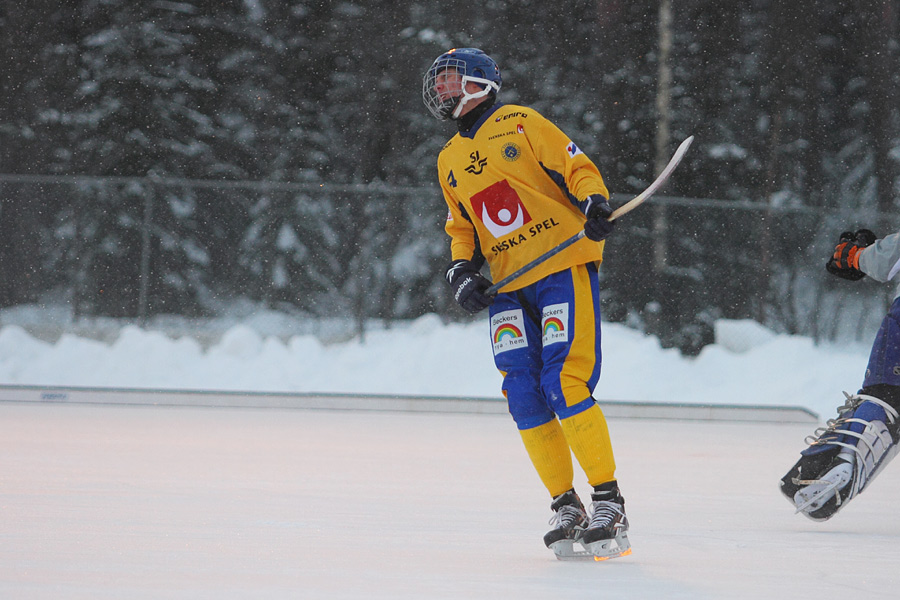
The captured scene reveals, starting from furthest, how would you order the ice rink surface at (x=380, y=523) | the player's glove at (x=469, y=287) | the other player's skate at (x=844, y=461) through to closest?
1. the other player's skate at (x=844, y=461)
2. the player's glove at (x=469, y=287)
3. the ice rink surface at (x=380, y=523)

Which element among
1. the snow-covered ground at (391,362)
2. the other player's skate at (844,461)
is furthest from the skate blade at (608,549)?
the snow-covered ground at (391,362)

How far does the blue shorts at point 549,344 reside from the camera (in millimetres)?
2947

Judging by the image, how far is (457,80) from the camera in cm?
318

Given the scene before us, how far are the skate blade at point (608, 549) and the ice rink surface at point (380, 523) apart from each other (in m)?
0.04

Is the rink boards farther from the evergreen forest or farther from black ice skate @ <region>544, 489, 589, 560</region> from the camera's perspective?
black ice skate @ <region>544, 489, 589, 560</region>

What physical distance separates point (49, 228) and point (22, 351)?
119 centimetres

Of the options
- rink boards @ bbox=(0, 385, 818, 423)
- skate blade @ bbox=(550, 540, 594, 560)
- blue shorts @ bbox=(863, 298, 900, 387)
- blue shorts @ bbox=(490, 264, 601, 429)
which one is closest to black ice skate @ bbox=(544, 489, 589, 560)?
skate blade @ bbox=(550, 540, 594, 560)

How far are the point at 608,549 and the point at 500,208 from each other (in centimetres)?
96

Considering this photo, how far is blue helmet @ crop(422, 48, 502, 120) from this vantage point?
10.4ft

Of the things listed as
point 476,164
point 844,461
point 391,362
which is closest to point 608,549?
point 844,461

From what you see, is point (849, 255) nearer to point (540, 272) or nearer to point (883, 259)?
point (883, 259)

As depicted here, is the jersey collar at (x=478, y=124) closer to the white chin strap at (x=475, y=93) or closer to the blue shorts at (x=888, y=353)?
the white chin strap at (x=475, y=93)

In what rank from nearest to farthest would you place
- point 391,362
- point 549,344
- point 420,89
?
point 549,344 → point 391,362 → point 420,89

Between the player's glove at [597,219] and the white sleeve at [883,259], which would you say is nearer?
the player's glove at [597,219]
